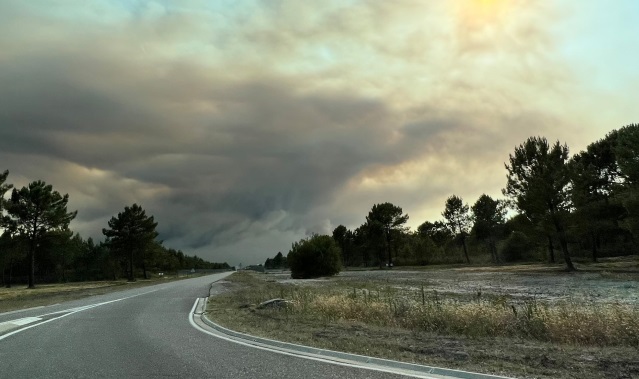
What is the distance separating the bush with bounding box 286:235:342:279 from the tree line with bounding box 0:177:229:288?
3590 centimetres

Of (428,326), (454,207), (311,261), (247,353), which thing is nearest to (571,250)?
(454,207)

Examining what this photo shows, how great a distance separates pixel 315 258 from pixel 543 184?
105 feet

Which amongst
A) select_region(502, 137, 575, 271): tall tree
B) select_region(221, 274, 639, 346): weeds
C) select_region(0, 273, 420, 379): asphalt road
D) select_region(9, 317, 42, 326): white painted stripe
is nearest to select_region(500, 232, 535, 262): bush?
select_region(502, 137, 575, 271): tall tree

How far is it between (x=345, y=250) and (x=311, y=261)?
93.6 m

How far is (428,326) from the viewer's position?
14.1 meters

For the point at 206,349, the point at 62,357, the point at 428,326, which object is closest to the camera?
the point at 62,357

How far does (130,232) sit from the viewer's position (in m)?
91.2

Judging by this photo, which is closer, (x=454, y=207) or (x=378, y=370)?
(x=378, y=370)

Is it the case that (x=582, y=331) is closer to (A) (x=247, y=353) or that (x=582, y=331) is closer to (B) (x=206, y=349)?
(A) (x=247, y=353)

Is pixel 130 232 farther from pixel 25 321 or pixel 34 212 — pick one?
pixel 25 321

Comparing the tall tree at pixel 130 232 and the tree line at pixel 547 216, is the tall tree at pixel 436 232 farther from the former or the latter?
the tall tree at pixel 130 232

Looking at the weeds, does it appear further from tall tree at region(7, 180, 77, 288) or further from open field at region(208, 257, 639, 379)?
tall tree at region(7, 180, 77, 288)

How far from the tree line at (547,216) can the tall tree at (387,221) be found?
25 centimetres

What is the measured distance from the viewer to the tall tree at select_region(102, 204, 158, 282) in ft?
297
